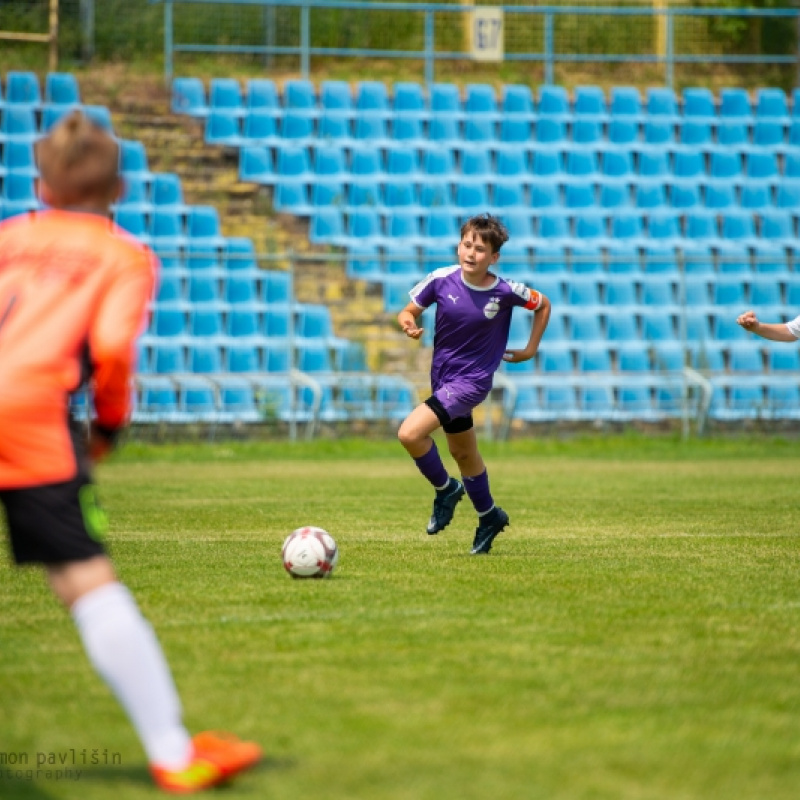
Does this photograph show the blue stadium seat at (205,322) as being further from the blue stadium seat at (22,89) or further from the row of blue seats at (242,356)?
the blue stadium seat at (22,89)

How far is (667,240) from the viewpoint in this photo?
21.0 metres

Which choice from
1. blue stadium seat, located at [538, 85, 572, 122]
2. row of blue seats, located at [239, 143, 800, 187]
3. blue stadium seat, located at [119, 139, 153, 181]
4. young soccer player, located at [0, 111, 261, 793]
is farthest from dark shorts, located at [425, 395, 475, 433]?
blue stadium seat, located at [538, 85, 572, 122]

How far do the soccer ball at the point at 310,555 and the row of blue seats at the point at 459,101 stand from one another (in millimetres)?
15679

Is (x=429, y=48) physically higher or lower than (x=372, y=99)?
higher

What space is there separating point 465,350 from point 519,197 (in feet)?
42.9

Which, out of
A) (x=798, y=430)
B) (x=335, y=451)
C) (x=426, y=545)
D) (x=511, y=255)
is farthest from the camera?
(x=511, y=255)

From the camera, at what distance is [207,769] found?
11.0 feet

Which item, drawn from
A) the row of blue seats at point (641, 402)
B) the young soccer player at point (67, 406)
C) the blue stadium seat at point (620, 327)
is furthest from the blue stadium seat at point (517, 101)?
the young soccer player at point (67, 406)

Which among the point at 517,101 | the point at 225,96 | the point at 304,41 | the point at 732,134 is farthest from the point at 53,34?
the point at 732,134

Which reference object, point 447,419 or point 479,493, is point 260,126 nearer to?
point 447,419

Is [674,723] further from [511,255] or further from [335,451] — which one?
[511,255]

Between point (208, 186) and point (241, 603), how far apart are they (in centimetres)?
1593

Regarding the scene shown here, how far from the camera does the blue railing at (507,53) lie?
22172 mm

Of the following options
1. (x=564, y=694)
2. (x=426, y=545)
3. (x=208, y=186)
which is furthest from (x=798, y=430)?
→ (x=564, y=694)
